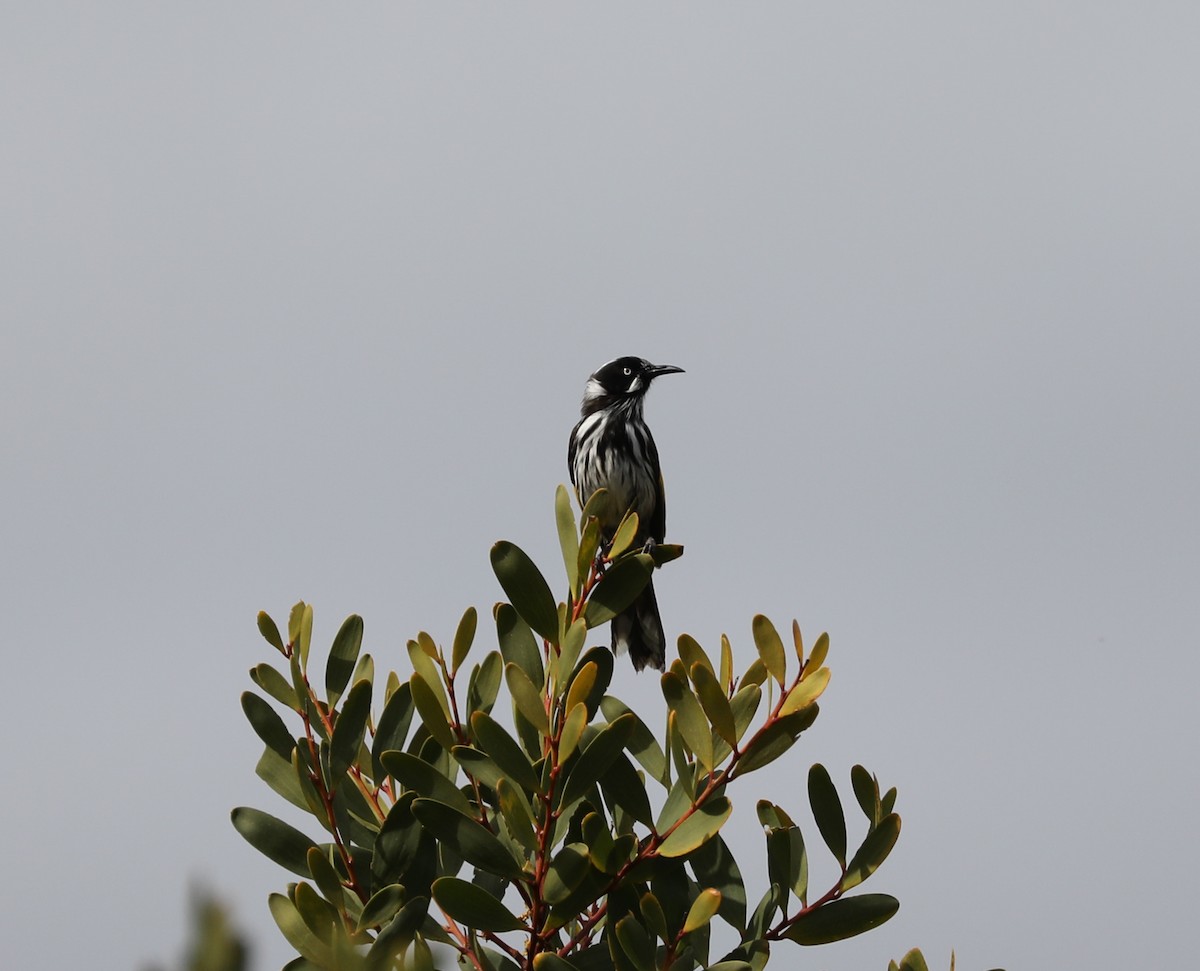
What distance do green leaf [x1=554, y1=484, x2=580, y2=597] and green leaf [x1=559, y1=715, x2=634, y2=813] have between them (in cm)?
72

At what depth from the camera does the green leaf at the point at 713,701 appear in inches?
135

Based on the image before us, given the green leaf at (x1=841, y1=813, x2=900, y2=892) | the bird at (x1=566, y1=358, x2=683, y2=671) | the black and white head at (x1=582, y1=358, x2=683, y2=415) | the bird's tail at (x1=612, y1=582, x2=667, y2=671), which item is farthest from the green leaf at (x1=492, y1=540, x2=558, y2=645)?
the black and white head at (x1=582, y1=358, x2=683, y2=415)

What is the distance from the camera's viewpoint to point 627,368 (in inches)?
397

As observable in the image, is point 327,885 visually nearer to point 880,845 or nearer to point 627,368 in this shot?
point 880,845

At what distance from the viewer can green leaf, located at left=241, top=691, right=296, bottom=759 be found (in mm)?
3719

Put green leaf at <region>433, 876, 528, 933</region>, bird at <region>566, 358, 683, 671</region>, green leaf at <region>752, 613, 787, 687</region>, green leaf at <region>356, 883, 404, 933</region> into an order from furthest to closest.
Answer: bird at <region>566, 358, 683, 671</region>, green leaf at <region>752, 613, 787, 687</region>, green leaf at <region>433, 876, 528, 933</region>, green leaf at <region>356, 883, 404, 933</region>

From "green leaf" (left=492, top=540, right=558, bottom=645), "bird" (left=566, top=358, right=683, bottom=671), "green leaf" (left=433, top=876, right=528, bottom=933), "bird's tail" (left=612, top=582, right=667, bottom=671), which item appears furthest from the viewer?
"bird" (left=566, top=358, right=683, bottom=671)

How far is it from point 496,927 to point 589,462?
20.1 ft

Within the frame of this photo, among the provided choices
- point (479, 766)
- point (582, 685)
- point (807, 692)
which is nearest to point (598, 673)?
point (582, 685)

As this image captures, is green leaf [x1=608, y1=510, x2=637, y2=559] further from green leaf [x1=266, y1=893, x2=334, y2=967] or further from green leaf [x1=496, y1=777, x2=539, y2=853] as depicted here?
green leaf [x1=266, y1=893, x2=334, y2=967]

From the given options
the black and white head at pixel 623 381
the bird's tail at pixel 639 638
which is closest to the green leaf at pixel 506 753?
the bird's tail at pixel 639 638

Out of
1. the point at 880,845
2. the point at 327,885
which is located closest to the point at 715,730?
the point at 880,845

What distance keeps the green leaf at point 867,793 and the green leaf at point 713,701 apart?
0.48 meters

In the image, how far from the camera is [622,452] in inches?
367
